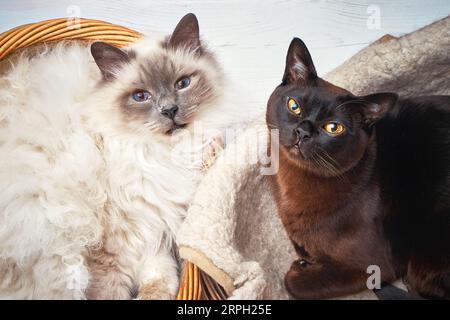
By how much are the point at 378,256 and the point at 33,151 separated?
33.0 inches

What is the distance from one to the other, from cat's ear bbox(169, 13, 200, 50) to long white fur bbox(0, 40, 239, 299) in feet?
0.28

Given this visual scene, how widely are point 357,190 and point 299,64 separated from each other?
1.00ft

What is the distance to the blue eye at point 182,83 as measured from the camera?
1.11 metres

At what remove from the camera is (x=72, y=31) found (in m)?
1.25

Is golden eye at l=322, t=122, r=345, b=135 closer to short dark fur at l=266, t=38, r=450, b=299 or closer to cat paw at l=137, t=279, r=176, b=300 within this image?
short dark fur at l=266, t=38, r=450, b=299

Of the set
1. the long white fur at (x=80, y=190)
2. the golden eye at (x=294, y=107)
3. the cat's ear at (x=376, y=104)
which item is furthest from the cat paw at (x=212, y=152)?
the cat's ear at (x=376, y=104)

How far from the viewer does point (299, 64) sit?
3.18 ft

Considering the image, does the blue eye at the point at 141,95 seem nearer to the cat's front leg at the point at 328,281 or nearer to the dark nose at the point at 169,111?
the dark nose at the point at 169,111

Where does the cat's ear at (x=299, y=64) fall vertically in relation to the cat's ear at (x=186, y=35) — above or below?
below

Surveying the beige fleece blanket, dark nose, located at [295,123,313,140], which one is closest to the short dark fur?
dark nose, located at [295,123,313,140]

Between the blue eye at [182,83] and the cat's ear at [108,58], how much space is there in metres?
0.14

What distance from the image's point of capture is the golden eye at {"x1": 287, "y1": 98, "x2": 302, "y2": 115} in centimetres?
94
